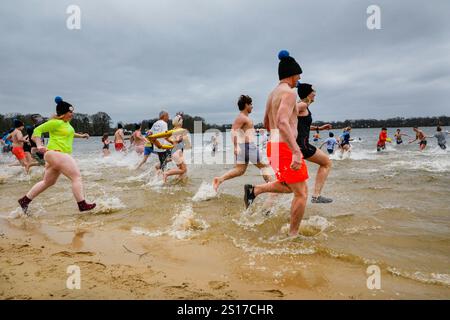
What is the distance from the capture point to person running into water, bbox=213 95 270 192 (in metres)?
5.83

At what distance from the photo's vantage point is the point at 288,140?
3492 mm

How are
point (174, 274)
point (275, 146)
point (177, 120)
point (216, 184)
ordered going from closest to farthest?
point (174, 274) → point (275, 146) → point (216, 184) → point (177, 120)

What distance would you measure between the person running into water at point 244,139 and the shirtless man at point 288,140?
1780mm

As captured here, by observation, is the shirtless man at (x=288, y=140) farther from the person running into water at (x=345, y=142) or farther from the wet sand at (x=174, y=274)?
the person running into water at (x=345, y=142)

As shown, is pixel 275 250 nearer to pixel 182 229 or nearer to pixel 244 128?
pixel 182 229

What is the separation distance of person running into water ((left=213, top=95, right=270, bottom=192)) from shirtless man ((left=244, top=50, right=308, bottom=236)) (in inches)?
70.1

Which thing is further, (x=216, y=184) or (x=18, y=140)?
(x=18, y=140)

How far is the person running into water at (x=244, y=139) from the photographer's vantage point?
5834 mm

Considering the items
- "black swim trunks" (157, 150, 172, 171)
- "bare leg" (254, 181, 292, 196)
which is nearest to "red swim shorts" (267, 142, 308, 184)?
"bare leg" (254, 181, 292, 196)

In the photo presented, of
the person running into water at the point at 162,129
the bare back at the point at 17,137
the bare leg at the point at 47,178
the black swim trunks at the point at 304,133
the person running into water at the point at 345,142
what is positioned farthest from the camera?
the person running into water at the point at 345,142

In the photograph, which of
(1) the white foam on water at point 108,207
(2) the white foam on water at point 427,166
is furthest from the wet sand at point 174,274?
(2) the white foam on water at point 427,166

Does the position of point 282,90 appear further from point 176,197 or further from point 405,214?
point 176,197

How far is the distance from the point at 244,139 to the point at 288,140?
250 centimetres

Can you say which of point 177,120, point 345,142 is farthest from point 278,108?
point 345,142
